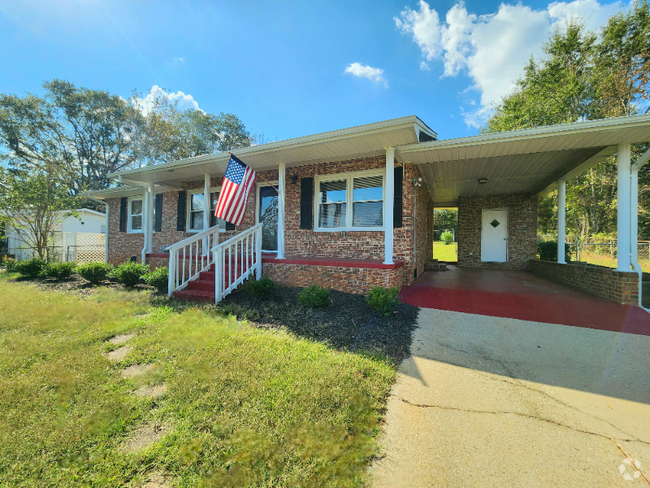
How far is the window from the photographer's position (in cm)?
1051

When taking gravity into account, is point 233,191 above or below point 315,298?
above

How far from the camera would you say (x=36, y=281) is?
7445 mm

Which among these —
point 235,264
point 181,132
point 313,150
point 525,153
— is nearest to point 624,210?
point 525,153

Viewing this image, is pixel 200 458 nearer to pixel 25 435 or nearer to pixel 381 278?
pixel 25 435

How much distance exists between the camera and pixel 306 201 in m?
6.68

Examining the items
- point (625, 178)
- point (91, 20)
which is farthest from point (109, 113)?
point (625, 178)

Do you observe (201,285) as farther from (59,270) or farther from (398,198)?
(59,270)

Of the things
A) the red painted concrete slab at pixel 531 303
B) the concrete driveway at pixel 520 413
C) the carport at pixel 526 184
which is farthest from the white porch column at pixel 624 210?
the concrete driveway at pixel 520 413

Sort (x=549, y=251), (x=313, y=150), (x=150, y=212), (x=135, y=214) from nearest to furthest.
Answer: (x=313, y=150), (x=150, y=212), (x=549, y=251), (x=135, y=214)

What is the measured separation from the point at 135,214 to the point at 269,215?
22.4 feet

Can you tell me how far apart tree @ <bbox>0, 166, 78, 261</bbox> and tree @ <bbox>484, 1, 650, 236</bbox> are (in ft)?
71.7

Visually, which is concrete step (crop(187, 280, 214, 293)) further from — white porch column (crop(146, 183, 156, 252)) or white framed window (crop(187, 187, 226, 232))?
white porch column (crop(146, 183, 156, 252))

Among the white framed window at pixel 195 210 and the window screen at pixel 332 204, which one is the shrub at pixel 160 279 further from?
the window screen at pixel 332 204

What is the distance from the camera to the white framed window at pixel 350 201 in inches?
241
